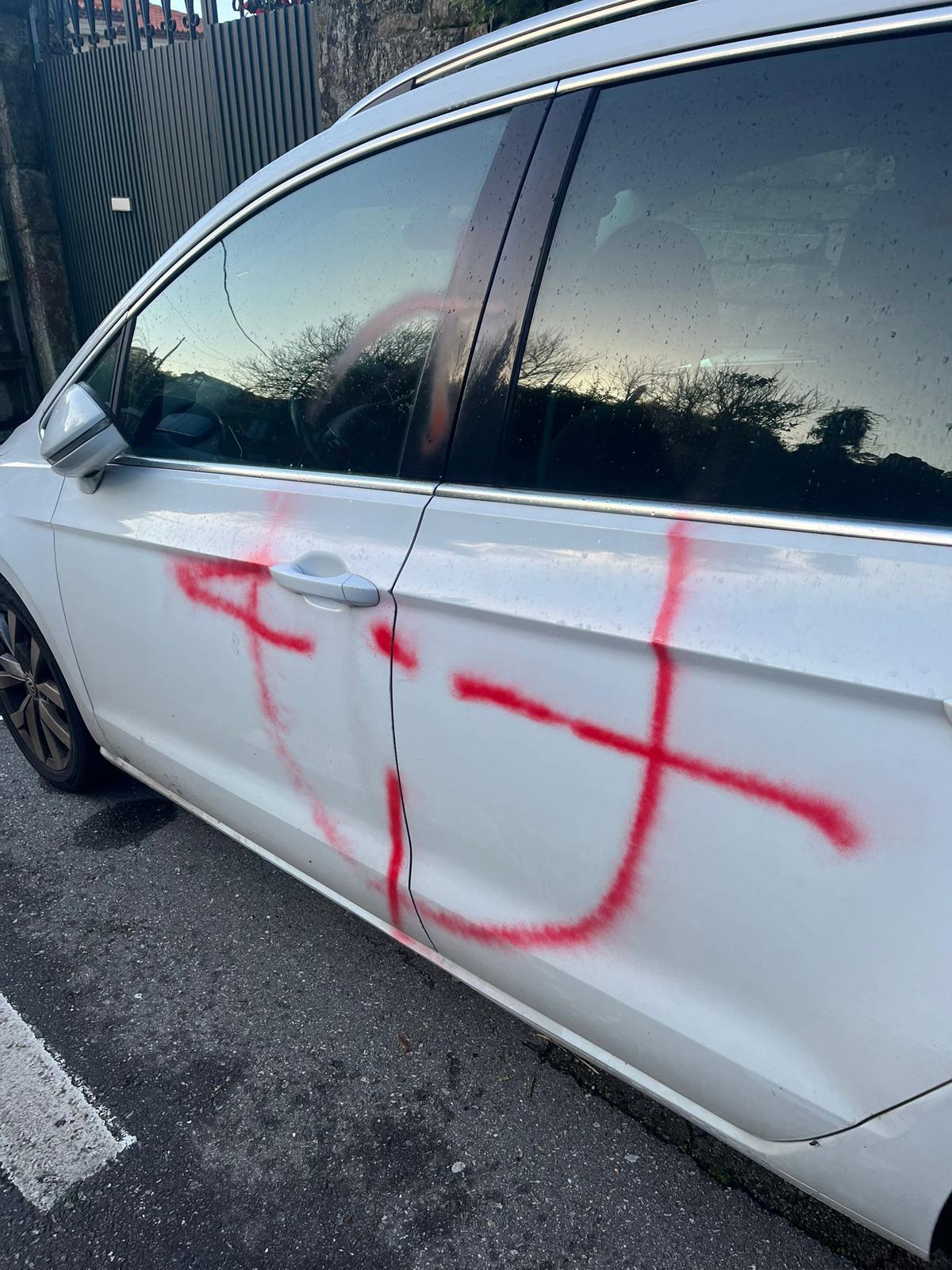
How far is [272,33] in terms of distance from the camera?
5.03m

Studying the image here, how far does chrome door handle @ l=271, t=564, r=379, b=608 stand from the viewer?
1.50 metres

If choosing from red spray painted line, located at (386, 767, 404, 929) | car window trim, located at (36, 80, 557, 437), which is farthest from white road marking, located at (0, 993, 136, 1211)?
car window trim, located at (36, 80, 557, 437)

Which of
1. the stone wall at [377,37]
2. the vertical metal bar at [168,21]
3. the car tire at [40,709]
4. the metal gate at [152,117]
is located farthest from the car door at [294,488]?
the vertical metal bar at [168,21]

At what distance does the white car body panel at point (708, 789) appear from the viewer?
1.01 meters

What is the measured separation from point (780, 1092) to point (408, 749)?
75cm

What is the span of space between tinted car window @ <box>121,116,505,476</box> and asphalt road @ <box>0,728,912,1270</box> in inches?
48.8

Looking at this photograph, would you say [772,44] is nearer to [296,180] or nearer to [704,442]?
[704,442]

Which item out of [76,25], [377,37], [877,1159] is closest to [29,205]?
[76,25]

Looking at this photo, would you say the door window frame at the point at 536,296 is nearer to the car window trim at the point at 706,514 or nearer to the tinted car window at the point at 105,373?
the car window trim at the point at 706,514

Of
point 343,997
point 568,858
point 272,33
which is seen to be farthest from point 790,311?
point 272,33

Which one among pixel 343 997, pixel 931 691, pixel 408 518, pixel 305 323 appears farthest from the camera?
pixel 343 997

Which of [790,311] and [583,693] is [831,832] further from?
[790,311]

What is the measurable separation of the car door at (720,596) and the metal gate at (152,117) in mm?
4503

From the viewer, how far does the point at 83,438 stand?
6.61ft
